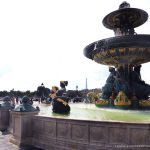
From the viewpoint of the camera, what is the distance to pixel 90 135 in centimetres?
702

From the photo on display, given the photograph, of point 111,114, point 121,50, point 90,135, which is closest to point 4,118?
point 111,114

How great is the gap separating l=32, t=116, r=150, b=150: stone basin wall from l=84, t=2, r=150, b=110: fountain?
657cm

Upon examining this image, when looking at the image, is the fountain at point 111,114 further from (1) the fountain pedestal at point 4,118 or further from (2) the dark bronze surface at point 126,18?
(1) the fountain pedestal at point 4,118

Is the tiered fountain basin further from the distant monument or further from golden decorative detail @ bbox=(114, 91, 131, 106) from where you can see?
the distant monument

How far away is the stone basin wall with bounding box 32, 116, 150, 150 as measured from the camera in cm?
629

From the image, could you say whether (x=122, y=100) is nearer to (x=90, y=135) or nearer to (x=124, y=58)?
(x=124, y=58)

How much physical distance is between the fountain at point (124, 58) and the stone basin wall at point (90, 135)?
6.57 meters

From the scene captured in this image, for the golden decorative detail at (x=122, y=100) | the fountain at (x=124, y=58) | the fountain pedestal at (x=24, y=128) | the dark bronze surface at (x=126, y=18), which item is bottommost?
the fountain pedestal at (x=24, y=128)

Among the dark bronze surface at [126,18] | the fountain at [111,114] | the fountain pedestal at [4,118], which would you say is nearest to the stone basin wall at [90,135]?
the fountain at [111,114]

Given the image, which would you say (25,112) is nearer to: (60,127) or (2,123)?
(60,127)

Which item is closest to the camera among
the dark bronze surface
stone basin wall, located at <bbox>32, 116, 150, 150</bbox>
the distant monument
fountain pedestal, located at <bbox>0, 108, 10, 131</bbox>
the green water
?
stone basin wall, located at <bbox>32, 116, 150, 150</bbox>

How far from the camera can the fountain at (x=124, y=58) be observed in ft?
44.4

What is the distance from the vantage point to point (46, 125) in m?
8.40

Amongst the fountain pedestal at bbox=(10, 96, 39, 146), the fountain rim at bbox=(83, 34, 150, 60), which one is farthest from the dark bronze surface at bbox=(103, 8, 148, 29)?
the fountain pedestal at bbox=(10, 96, 39, 146)
